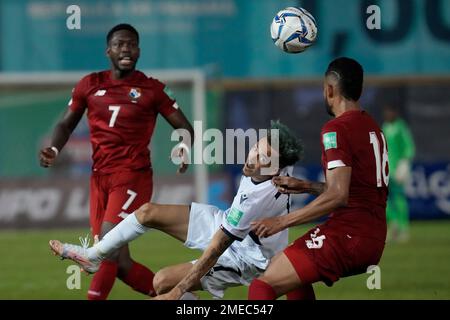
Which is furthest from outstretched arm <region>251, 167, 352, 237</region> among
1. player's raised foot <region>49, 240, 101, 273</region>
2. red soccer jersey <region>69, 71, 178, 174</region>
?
red soccer jersey <region>69, 71, 178, 174</region>

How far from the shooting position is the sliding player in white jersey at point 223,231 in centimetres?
752

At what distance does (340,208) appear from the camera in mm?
7332

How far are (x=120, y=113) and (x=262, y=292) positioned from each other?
9.78 feet

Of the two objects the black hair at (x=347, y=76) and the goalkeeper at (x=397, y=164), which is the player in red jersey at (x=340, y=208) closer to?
the black hair at (x=347, y=76)

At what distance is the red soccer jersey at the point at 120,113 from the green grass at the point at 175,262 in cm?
214

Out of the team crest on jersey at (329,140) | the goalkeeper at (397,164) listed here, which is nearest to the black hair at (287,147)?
the team crest on jersey at (329,140)

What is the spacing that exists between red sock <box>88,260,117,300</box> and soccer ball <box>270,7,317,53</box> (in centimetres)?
241

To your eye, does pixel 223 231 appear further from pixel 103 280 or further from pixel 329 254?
pixel 103 280

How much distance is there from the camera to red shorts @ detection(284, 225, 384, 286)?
7152 millimetres

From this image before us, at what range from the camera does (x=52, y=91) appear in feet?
73.5

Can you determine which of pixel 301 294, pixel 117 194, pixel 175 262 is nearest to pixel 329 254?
pixel 301 294

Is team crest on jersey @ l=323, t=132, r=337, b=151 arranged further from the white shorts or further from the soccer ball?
the soccer ball
